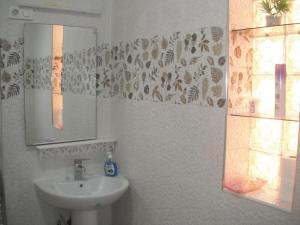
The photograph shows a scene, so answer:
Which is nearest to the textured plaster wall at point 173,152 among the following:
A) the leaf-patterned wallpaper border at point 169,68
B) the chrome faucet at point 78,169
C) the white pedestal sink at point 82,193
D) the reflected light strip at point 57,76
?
the leaf-patterned wallpaper border at point 169,68

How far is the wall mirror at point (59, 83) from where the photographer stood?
2.22 metres

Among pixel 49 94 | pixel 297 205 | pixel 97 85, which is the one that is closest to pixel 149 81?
pixel 97 85

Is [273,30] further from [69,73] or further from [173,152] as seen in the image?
[69,73]

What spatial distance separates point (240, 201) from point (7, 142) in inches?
63.3

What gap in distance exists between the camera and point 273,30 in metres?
1.43

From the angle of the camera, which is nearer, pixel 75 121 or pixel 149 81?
pixel 149 81

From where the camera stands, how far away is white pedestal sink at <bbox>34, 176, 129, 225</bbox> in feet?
6.67

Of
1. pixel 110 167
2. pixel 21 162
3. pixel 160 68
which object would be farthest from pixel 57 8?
pixel 110 167

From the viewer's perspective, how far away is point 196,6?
1735 millimetres

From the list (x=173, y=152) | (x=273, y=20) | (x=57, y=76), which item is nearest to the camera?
(x=273, y=20)

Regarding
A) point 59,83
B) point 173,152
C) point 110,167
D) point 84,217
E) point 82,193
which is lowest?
point 84,217

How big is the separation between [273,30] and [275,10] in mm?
88

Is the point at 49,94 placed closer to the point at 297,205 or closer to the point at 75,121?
the point at 75,121

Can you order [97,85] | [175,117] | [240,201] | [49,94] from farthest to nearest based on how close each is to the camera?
[97,85]
[49,94]
[175,117]
[240,201]
